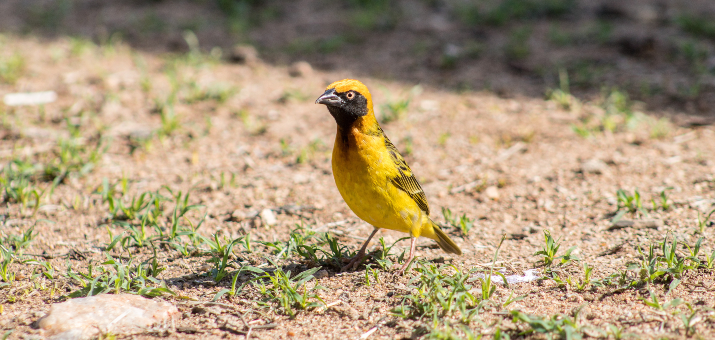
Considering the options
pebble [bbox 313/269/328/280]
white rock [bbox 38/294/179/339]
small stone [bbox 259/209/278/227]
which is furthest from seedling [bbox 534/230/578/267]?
white rock [bbox 38/294/179/339]

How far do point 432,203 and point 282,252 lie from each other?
61.6 inches

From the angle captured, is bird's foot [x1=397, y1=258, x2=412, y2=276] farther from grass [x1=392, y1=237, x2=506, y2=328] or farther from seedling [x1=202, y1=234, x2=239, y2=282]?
seedling [x1=202, y1=234, x2=239, y2=282]

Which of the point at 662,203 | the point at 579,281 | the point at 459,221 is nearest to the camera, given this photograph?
the point at 579,281

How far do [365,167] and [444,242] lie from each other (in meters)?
0.83

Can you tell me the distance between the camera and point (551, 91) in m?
6.70

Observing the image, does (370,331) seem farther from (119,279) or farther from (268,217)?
(268,217)

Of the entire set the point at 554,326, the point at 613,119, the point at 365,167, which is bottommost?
the point at 554,326

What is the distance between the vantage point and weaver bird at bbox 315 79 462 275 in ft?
11.8

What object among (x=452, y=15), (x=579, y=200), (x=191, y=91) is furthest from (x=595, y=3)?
(x=191, y=91)

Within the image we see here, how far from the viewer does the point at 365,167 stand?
3.61m

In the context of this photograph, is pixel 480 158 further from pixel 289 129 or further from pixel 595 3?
pixel 595 3

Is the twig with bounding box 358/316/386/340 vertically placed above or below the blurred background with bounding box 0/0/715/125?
below

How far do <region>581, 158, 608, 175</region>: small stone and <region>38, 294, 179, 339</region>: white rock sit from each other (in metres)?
3.65

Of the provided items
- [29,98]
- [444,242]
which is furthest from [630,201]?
[29,98]
